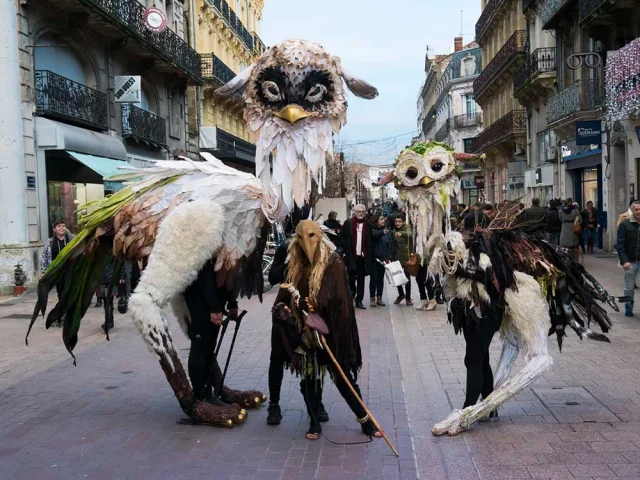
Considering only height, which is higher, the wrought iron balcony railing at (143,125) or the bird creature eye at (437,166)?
the wrought iron balcony railing at (143,125)

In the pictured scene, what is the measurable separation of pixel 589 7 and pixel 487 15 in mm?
20370

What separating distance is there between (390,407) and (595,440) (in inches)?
63.0

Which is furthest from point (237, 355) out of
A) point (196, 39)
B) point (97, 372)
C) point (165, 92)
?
point (196, 39)

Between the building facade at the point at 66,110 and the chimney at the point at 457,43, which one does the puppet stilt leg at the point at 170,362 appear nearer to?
the building facade at the point at 66,110

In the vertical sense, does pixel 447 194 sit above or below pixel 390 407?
above

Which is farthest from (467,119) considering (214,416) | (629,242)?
(214,416)

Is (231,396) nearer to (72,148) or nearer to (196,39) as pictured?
(72,148)

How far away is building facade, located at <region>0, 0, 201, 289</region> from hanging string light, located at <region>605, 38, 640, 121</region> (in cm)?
1133

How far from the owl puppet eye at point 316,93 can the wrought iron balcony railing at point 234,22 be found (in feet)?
91.4

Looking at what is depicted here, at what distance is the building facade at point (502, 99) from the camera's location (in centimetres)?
3125

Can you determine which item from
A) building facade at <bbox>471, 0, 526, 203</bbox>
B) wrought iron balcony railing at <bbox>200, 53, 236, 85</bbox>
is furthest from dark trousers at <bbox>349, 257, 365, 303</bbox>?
wrought iron balcony railing at <bbox>200, 53, 236, 85</bbox>

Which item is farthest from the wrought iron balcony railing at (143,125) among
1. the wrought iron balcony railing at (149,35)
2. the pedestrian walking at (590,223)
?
the pedestrian walking at (590,223)

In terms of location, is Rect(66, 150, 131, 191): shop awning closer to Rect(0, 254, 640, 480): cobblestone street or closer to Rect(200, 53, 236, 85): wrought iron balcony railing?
Rect(0, 254, 640, 480): cobblestone street

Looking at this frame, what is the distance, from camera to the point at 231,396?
5.85m
